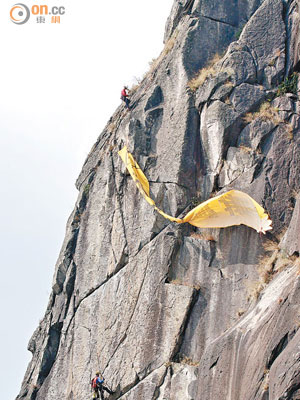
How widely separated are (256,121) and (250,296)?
21.8 ft

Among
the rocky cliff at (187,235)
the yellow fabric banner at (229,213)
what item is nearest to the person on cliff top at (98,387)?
the rocky cliff at (187,235)

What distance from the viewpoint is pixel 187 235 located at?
1085 inches

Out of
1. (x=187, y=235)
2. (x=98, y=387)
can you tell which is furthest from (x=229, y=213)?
(x=98, y=387)

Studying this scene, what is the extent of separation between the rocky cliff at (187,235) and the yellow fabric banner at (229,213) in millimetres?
440

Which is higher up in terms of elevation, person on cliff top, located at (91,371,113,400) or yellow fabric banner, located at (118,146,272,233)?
yellow fabric banner, located at (118,146,272,233)

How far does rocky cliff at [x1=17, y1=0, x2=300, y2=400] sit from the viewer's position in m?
24.7

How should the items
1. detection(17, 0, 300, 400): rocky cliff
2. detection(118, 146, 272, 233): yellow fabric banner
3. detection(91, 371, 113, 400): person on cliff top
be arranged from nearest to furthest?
detection(17, 0, 300, 400): rocky cliff, detection(118, 146, 272, 233): yellow fabric banner, detection(91, 371, 113, 400): person on cliff top

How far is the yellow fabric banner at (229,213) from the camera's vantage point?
25.5m

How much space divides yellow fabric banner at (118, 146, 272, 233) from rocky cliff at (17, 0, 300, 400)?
44 cm

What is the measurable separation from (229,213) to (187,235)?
205 cm

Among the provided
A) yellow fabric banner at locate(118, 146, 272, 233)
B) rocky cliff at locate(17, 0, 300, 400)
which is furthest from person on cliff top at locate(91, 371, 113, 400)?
yellow fabric banner at locate(118, 146, 272, 233)

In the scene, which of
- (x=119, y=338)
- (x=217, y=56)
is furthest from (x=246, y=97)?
(x=119, y=338)

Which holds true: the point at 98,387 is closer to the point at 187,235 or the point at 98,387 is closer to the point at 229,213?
the point at 187,235

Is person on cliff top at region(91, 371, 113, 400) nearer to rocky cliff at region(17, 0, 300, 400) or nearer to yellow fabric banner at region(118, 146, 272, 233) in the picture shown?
rocky cliff at region(17, 0, 300, 400)
